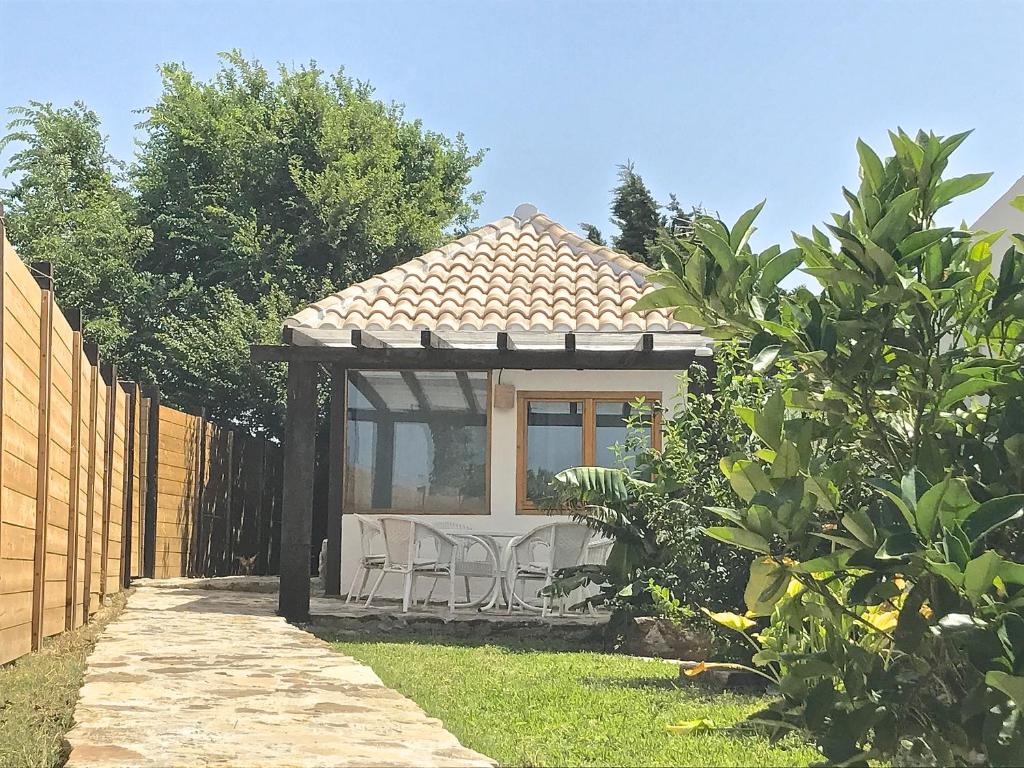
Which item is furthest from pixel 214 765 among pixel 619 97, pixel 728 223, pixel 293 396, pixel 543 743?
pixel 619 97

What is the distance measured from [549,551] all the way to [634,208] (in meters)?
17.4

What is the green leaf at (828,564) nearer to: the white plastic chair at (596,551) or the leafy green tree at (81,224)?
the white plastic chair at (596,551)

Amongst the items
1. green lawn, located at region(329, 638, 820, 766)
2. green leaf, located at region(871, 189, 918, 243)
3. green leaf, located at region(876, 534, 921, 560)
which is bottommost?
green lawn, located at region(329, 638, 820, 766)

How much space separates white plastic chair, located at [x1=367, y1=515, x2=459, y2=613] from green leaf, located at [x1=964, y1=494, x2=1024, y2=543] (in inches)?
343

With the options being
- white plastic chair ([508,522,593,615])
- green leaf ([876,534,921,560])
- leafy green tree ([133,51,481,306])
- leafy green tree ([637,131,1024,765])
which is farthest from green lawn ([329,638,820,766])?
leafy green tree ([133,51,481,306])

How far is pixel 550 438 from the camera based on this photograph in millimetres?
12930

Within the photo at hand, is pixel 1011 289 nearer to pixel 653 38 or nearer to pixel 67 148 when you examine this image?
pixel 653 38

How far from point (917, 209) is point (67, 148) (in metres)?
28.5

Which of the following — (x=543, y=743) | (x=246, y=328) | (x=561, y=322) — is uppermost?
(x=246, y=328)

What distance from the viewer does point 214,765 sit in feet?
12.6

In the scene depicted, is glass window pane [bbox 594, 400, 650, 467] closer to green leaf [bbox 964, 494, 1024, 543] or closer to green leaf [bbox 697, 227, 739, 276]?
green leaf [bbox 697, 227, 739, 276]

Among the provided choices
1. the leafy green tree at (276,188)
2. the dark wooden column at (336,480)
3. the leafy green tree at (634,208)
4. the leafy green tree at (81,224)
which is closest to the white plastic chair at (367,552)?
the dark wooden column at (336,480)

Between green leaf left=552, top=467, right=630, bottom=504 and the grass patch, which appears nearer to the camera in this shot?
the grass patch

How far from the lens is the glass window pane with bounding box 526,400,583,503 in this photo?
1286cm
